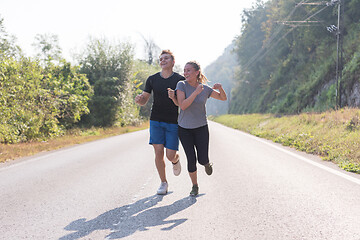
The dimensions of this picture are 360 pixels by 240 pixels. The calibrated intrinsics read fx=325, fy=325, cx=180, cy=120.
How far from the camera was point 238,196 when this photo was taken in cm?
474

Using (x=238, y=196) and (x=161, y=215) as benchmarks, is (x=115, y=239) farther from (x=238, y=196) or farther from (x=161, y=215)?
(x=238, y=196)

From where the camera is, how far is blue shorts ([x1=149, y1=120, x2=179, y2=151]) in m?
4.79

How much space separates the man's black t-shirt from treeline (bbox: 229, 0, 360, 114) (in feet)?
60.9

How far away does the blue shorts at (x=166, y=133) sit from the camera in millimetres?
4789

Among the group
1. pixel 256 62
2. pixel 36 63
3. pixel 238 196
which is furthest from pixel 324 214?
pixel 256 62

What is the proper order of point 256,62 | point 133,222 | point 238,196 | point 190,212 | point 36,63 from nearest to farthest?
point 133,222 < point 190,212 < point 238,196 < point 36,63 < point 256,62

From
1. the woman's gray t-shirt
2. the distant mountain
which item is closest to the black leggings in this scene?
the woman's gray t-shirt

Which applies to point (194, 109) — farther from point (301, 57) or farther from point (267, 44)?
point (267, 44)

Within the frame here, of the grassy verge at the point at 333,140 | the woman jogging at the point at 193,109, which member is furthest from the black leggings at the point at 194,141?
the grassy verge at the point at 333,140

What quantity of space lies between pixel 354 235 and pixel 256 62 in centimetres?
5938

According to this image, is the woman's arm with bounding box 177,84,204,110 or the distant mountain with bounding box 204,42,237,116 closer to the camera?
the woman's arm with bounding box 177,84,204,110

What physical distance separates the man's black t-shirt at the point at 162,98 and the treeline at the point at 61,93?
919cm

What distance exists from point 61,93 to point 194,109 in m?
13.9

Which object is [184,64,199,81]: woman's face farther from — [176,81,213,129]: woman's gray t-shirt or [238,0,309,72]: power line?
[238,0,309,72]: power line
